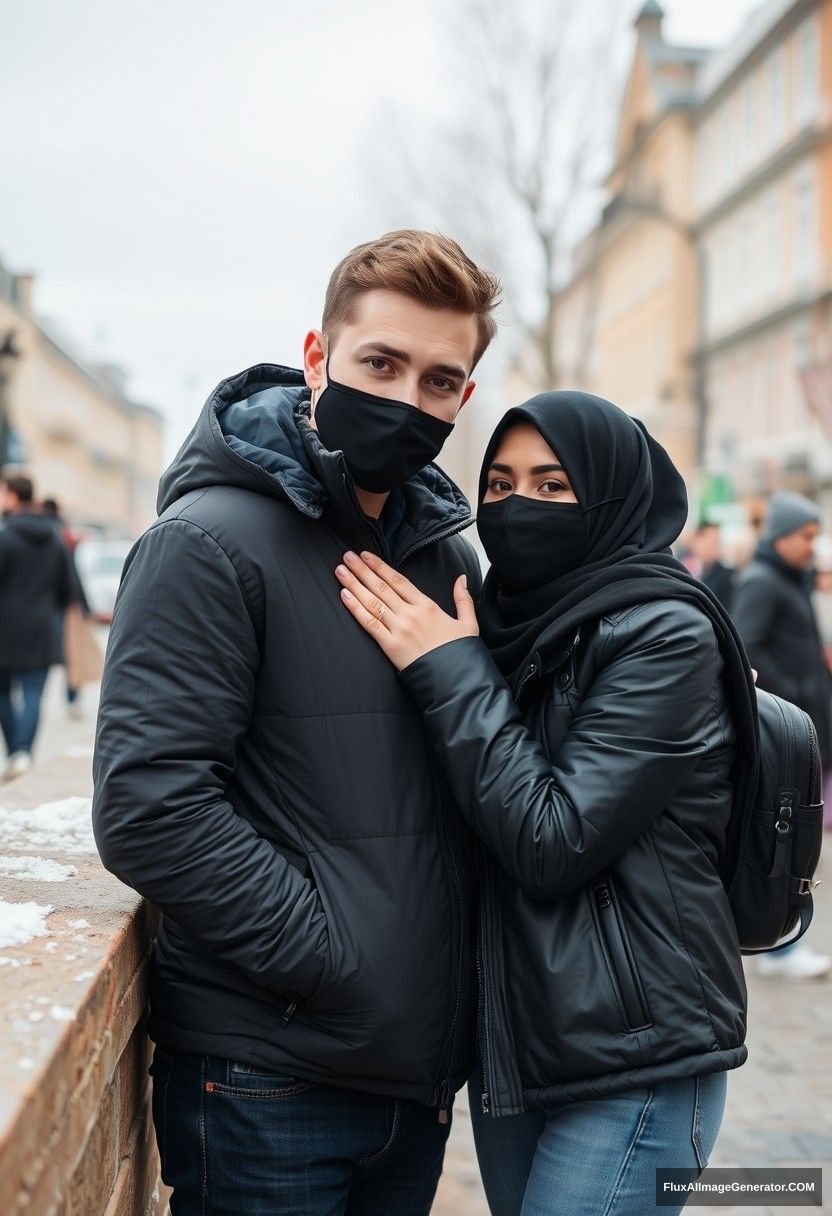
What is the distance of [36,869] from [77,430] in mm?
71554

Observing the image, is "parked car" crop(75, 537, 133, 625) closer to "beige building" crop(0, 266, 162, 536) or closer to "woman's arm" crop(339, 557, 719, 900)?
"beige building" crop(0, 266, 162, 536)

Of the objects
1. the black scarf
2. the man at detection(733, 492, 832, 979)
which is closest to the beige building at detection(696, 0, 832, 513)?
the man at detection(733, 492, 832, 979)

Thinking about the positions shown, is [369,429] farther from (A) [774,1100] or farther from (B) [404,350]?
(A) [774,1100]

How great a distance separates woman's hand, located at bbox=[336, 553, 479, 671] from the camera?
2.05 metres

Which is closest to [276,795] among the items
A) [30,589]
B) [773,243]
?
[30,589]

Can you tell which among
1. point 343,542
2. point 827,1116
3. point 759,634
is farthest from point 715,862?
point 759,634

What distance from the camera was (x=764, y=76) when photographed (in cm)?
3497

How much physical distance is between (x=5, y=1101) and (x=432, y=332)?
4.38 feet

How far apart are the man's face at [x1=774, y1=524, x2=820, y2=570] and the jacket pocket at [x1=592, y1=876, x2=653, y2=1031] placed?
4.76 m

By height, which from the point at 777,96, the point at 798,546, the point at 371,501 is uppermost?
the point at 777,96

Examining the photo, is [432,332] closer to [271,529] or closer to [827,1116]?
[271,529]

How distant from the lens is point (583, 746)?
1996 mm

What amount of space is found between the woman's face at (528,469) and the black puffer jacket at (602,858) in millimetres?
302

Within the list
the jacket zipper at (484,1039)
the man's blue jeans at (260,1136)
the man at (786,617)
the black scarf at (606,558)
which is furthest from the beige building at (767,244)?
the man's blue jeans at (260,1136)
